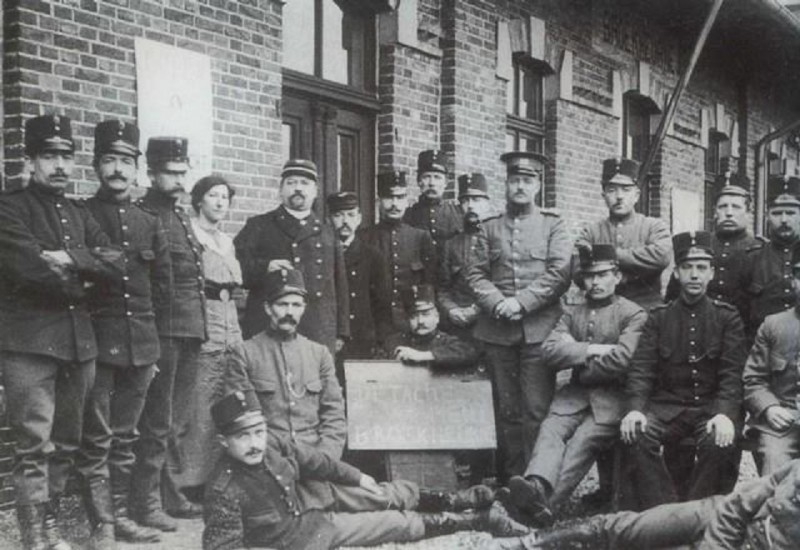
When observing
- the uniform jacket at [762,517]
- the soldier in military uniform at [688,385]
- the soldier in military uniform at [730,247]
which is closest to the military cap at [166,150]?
the soldier in military uniform at [688,385]

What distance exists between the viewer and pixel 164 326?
16.1ft

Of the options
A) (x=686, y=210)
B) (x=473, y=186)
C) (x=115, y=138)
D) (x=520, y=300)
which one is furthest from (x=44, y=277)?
(x=686, y=210)

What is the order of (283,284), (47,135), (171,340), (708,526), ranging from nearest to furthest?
(708,526) → (47,135) → (283,284) → (171,340)

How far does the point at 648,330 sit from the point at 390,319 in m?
1.64

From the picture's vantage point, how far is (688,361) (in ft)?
17.4

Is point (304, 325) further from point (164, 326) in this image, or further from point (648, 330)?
point (648, 330)

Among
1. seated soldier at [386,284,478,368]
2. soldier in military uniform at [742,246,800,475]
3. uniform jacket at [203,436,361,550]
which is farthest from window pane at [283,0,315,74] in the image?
soldier in military uniform at [742,246,800,475]

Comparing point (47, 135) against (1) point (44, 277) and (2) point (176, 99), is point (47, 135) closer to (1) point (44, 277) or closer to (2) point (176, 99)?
(1) point (44, 277)

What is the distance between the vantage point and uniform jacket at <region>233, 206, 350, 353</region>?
5.45m

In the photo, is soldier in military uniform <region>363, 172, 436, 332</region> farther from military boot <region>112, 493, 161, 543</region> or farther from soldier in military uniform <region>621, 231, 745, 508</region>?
military boot <region>112, 493, 161, 543</region>

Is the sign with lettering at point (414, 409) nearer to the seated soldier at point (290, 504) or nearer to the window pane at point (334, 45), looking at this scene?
the seated soldier at point (290, 504)

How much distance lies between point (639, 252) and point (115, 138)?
324 cm

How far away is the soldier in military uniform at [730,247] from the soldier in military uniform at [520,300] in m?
0.87

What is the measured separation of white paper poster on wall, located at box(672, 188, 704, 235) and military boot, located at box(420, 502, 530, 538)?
754 centimetres
